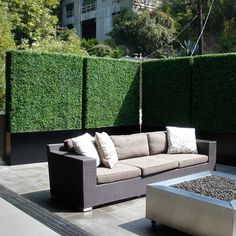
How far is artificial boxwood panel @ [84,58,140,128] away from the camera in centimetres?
891

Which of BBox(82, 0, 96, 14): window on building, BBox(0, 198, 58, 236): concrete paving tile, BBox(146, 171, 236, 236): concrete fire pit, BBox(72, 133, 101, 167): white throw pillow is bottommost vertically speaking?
BBox(0, 198, 58, 236): concrete paving tile

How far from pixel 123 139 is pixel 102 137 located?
712mm

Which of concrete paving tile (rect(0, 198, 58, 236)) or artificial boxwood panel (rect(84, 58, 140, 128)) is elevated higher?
artificial boxwood panel (rect(84, 58, 140, 128))

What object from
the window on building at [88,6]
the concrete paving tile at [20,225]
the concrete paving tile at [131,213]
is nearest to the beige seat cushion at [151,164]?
the concrete paving tile at [131,213]

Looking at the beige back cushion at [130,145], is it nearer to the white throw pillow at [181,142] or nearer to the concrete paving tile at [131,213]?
the white throw pillow at [181,142]

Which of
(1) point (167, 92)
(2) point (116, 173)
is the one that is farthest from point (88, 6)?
(2) point (116, 173)

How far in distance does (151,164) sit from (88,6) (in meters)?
35.9

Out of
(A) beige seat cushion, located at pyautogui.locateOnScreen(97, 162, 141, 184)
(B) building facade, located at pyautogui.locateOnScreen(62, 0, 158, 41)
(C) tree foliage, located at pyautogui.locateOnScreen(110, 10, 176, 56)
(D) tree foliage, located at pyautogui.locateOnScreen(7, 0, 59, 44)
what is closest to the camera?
(A) beige seat cushion, located at pyautogui.locateOnScreen(97, 162, 141, 184)

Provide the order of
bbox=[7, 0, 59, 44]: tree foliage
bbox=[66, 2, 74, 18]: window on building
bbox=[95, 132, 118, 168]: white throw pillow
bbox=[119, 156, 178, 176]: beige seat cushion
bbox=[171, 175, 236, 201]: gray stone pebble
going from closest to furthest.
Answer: bbox=[171, 175, 236, 201]: gray stone pebble → bbox=[95, 132, 118, 168]: white throw pillow → bbox=[119, 156, 178, 176]: beige seat cushion → bbox=[7, 0, 59, 44]: tree foliage → bbox=[66, 2, 74, 18]: window on building

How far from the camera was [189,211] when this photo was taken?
12.6 ft

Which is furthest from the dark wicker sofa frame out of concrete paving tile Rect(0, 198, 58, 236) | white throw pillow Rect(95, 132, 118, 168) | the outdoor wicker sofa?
concrete paving tile Rect(0, 198, 58, 236)

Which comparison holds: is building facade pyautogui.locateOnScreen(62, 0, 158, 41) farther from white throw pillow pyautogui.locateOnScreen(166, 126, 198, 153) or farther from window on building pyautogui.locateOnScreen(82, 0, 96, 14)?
white throw pillow pyautogui.locateOnScreen(166, 126, 198, 153)

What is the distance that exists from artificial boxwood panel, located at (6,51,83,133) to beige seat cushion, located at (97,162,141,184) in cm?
324

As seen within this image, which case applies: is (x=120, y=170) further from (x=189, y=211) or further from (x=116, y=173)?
(x=189, y=211)
